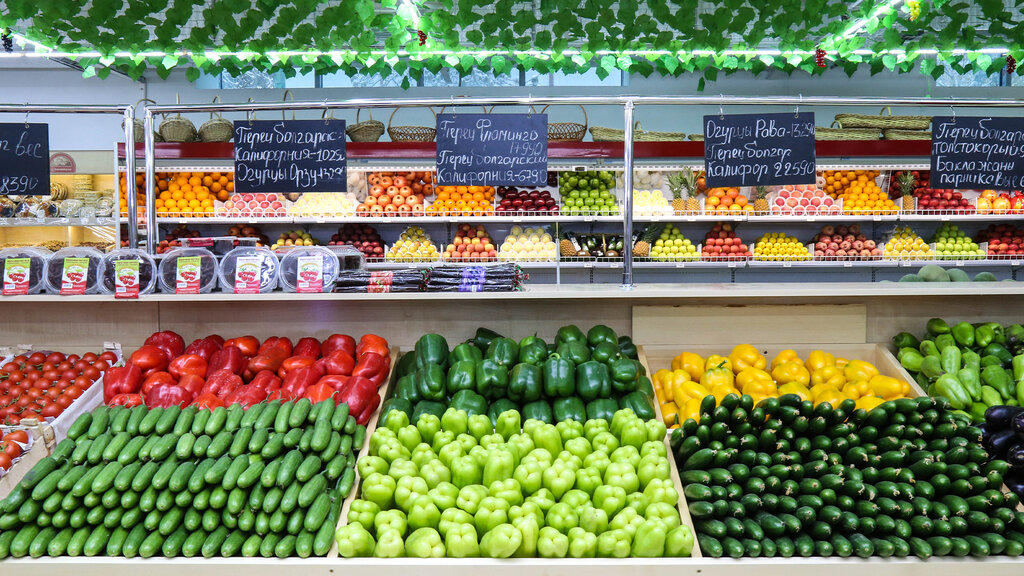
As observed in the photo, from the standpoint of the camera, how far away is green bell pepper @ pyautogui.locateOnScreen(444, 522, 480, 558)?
1.84 m

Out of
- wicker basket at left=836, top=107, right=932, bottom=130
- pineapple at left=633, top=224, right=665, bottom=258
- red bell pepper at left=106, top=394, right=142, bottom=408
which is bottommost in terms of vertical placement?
red bell pepper at left=106, top=394, right=142, bottom=408

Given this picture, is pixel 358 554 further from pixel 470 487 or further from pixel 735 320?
pixel 735 320

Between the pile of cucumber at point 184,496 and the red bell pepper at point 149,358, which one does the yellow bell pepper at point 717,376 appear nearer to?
the pile of cucumber at point 184,496

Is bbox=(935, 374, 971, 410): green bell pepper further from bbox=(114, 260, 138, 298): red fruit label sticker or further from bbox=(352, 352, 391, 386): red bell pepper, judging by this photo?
bbox=(114, 260, 138, 298): red fruit label sticker

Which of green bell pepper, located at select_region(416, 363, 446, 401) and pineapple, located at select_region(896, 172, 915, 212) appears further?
pineapple, located at select_region(896, 172, 915, 212)

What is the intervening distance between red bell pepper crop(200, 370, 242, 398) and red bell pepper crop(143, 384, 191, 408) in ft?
0.22

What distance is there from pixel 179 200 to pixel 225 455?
5.20 metres

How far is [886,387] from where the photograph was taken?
2.73 m

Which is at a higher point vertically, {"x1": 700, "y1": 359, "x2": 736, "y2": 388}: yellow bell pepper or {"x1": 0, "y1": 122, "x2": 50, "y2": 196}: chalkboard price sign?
{"x1": 0, "y1": 122, "x2": 50, "y2": 196}: chalkboard price sign

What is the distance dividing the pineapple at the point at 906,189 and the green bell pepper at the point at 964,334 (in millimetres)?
4348

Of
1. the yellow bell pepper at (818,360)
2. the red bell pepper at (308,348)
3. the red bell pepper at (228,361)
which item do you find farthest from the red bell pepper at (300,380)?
the yellow bell pepper at (818,360)

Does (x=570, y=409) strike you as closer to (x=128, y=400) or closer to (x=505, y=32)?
(x=128, y=400)

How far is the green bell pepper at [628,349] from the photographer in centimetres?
295

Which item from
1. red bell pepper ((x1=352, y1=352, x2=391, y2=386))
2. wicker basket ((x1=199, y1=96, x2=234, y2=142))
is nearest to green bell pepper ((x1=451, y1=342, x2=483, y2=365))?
red bell pepper ((x1=352, y1=352, x2=391, y2=386))
